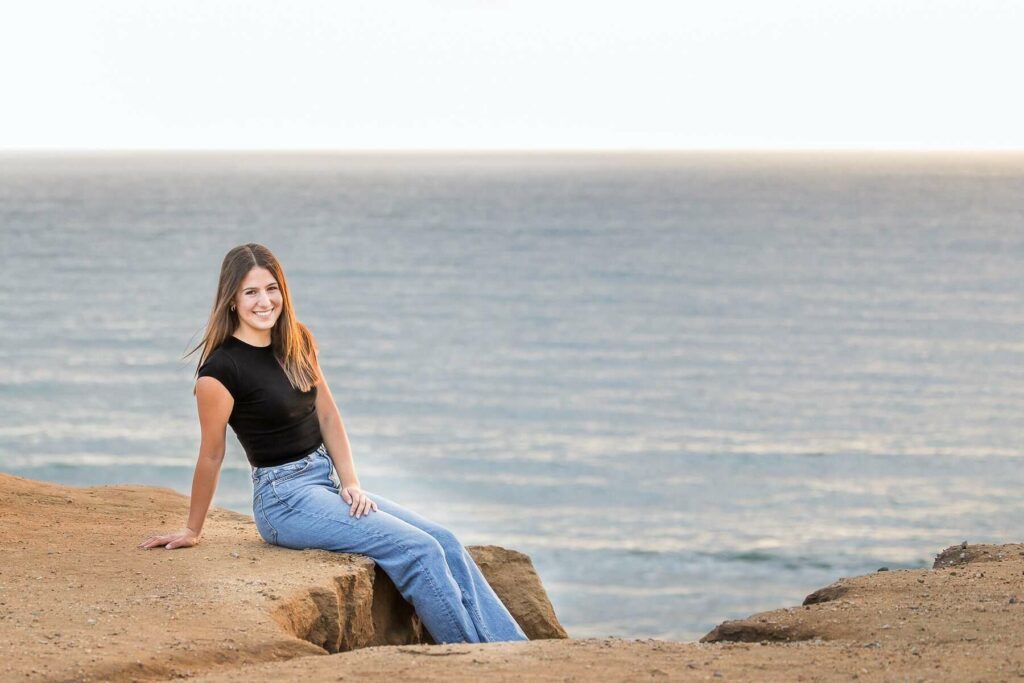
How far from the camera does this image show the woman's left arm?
6.28 m

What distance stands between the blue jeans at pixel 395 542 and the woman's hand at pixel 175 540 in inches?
14.6

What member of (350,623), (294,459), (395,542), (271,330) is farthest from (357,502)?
(271,330)

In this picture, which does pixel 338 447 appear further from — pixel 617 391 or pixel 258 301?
pixel 617 391

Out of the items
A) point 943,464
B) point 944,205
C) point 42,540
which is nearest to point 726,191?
point 944,205

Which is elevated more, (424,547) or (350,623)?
(424,547)

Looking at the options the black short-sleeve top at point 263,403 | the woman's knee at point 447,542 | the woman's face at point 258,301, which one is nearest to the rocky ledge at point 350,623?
the woman's knee at point 447,542

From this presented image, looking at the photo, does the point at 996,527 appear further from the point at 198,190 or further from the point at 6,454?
the point at 198,190

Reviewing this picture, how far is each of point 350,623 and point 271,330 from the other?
4.77 ft

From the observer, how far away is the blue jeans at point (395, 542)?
6004mm

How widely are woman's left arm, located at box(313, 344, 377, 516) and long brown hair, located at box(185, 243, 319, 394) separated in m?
0.10

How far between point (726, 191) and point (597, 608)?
12585 centimetres

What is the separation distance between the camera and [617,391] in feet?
98.1

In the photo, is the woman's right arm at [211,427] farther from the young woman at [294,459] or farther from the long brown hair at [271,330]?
the long brown hair at [271,330]

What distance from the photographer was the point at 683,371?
32.8 metres
